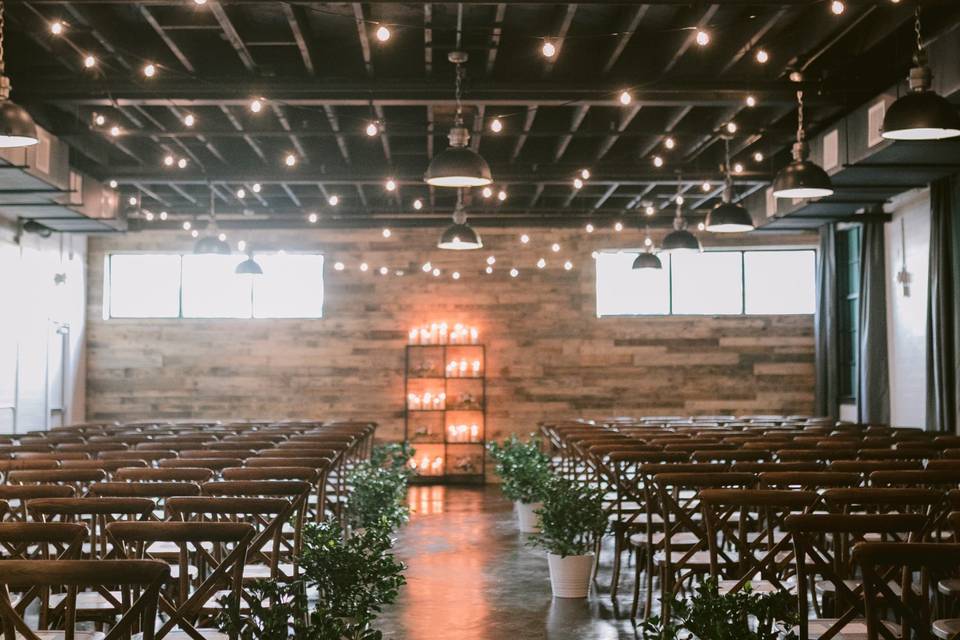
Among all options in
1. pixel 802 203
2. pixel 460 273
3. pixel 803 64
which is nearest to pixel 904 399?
pixel 802 203

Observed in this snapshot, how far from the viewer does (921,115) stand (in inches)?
271

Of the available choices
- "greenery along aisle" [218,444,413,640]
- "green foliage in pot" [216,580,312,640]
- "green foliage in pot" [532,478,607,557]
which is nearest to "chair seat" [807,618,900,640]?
"greenery along aisle" [218,444,413,640]

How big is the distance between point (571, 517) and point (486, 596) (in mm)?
A: 880

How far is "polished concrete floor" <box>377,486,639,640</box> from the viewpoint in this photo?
22.3 feet

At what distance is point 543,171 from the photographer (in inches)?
576

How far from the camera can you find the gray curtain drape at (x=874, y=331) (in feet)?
48.2

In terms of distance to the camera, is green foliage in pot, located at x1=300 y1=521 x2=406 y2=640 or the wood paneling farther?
the wood paneling

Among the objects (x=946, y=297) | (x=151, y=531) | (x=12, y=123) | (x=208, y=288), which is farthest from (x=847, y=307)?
(x=151, y=531)

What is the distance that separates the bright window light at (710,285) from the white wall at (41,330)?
991cm

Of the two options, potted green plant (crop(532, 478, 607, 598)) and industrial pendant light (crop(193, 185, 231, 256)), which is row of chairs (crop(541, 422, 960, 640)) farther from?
industrial pendant light (crop(193, 185, 231, 256))

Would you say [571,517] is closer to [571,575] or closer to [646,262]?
[571,575]

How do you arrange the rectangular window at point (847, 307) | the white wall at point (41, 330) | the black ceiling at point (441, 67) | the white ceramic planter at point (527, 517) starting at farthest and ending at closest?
the rectangular window at point (847, 307) < the white wall at point (41, 330) < the white ceramic planter at point (527, 517) < the black ceiling at point (441, 67)

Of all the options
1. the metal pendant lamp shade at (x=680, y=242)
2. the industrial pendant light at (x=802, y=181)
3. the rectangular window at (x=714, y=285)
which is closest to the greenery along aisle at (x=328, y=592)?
the industrial pendant light at (x=802, y=181)

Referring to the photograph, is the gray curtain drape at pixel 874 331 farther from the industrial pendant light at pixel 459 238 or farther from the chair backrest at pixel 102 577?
the chair backrest at pixel 102 577
